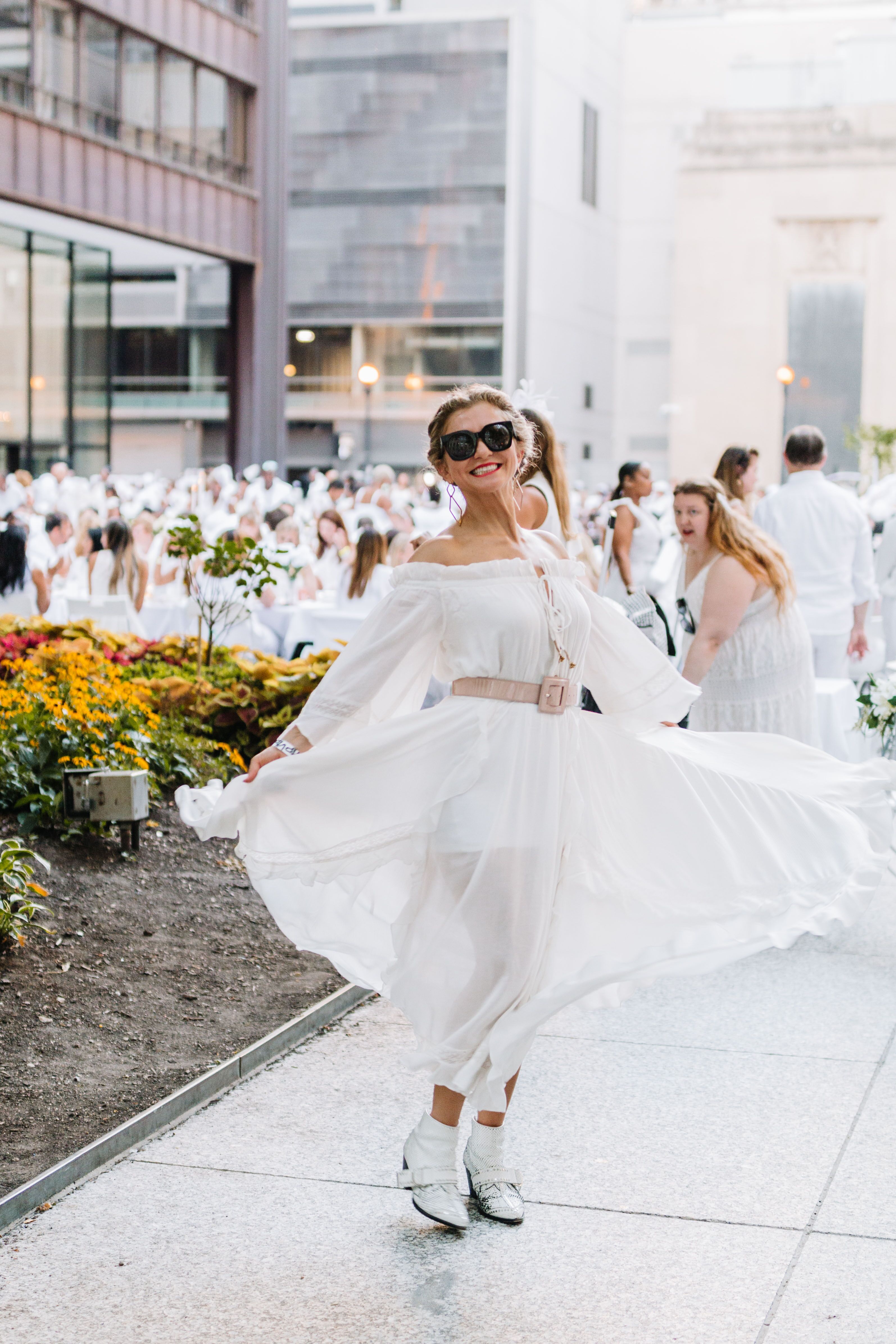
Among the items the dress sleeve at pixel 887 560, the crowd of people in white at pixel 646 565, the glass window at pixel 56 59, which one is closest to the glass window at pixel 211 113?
the glass window at pixel 56 59

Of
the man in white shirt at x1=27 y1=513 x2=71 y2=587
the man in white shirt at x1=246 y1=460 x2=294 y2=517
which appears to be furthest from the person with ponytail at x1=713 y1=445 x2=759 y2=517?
the man in white shirt at x1=246 y1=460 x2=294 y2=517

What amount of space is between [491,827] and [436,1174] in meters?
0.88

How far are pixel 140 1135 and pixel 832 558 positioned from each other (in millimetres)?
6226

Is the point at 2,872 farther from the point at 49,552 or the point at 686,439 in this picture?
the point at 686,439

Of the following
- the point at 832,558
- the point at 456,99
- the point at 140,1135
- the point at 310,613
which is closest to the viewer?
the point at 140,1135

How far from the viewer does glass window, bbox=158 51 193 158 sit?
101 ft

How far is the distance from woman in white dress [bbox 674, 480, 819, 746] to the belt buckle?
2.55 metres

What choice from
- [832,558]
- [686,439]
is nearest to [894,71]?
[686,439]

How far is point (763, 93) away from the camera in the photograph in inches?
2024

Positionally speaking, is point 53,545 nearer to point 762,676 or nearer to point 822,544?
point 822,544

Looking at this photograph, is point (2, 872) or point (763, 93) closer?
point (2, 872)

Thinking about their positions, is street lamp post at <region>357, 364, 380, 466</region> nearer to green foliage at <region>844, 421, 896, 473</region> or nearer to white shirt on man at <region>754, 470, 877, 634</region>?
green foliage at <region>844, 421, 896, 473</region>

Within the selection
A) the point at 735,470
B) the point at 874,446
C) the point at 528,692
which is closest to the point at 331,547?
the point at 735,470

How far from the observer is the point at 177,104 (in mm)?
31344
